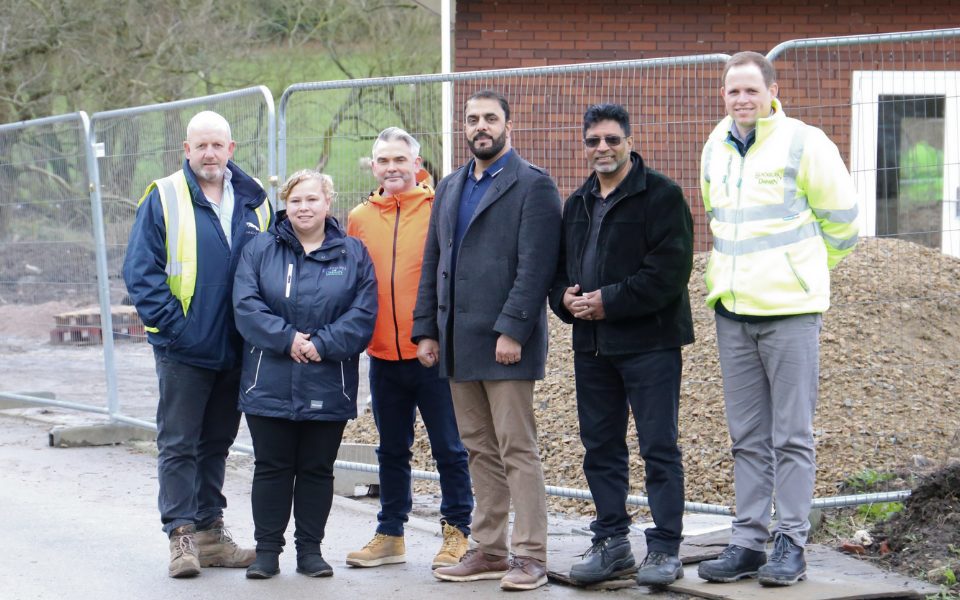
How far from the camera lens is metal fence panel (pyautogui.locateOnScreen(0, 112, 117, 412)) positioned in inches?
331

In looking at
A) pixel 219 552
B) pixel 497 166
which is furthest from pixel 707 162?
pixel 219 552

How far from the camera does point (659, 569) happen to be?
438 centimetres

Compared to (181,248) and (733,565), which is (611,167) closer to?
(733,565)

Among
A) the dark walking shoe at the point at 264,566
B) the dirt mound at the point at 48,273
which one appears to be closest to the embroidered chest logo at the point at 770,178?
the dark walking shoe at the point at 264,566

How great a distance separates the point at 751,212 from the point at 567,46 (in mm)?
7082

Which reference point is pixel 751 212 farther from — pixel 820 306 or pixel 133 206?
pixel 133 206

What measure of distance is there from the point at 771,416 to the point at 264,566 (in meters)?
2.40

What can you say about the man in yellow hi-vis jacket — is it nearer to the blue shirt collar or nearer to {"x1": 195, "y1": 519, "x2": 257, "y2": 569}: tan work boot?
the blue shirt collar

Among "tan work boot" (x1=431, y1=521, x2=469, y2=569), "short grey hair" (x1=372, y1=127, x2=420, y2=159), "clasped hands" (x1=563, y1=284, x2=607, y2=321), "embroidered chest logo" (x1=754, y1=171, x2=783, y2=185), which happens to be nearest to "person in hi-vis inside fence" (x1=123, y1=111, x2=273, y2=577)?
"short grey hair" (x1=372, y1=127, x2=420, y2=159)

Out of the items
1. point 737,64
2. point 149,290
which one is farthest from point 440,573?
point 737,64

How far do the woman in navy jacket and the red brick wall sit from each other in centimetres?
664

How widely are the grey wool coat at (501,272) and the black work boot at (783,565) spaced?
49.4 inches

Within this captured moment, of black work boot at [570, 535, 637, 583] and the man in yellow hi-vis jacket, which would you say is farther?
black work boot at [570, 535, 637, 583]

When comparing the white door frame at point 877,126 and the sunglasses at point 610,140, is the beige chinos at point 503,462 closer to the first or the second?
the sunglasses at point 610,140
